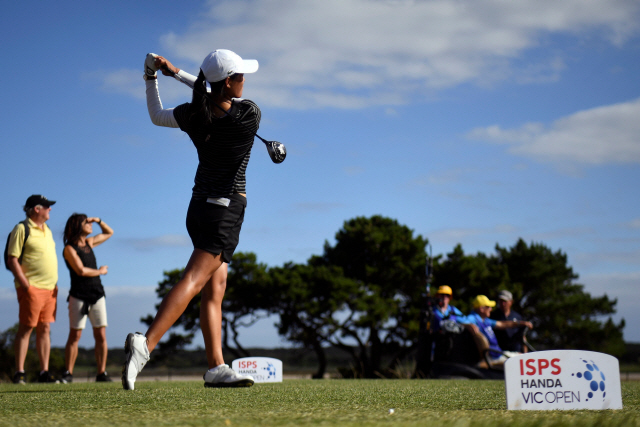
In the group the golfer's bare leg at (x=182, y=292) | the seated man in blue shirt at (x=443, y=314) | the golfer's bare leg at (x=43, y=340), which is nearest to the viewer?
the golfer's bare leg at (x=182, y=292)

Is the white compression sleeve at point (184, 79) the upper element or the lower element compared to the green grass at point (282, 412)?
upper

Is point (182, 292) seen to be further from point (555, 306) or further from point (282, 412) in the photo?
point (555, 306)

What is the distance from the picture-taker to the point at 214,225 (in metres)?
3.18

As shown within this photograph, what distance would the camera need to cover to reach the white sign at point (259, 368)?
5.51 m

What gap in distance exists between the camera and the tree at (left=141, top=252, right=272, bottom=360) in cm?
2600

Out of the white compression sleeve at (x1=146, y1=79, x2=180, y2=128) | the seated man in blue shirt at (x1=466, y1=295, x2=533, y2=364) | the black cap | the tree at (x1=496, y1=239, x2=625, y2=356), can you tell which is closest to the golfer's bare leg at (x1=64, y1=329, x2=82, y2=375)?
the black cap

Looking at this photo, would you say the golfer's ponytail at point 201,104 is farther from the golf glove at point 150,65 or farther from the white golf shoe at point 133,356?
the white golf shoe at point 133,356

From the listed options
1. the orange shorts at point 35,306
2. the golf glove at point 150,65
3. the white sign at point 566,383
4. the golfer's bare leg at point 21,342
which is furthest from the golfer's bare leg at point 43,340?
the white sign at point 566,383

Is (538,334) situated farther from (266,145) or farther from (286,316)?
(266,145)

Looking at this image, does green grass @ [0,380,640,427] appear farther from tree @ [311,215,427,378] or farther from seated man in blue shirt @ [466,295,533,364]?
tree @ [311,215,427,378]

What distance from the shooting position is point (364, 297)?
24562 mm

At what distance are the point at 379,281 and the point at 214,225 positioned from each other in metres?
24.1

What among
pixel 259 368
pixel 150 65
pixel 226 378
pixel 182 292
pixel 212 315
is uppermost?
pixel 150 65

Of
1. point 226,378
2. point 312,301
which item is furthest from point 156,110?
point 312,301
